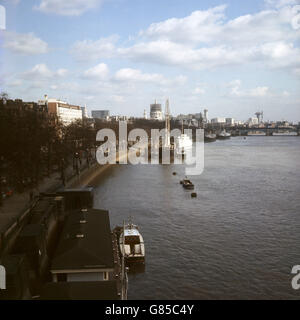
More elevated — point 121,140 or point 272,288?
point 121,140

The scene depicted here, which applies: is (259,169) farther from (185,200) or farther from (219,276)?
(219,276)

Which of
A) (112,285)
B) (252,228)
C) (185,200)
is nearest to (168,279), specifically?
(112,285)

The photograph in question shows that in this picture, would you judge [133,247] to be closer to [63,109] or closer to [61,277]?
[61,277]

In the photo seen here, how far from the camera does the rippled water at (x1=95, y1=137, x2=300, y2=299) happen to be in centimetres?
1202

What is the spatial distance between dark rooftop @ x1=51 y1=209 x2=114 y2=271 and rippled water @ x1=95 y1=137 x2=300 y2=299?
1686 mm

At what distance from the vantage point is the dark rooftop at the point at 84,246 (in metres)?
10.6

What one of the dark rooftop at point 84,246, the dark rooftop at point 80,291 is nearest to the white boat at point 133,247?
the dark rooftop at point 84,246

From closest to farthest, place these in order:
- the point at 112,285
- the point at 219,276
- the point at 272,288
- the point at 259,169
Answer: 1. the point at 112,285
2. the point at 272,288
3. the point at 219,276
4. the point at 259,169

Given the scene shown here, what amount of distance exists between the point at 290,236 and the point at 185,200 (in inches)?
365

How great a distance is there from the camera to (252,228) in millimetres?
17984

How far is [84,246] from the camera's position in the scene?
11312 mm

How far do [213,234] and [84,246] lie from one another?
298 inches

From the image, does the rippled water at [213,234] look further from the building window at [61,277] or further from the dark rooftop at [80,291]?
the dark rooftop at [80,291]

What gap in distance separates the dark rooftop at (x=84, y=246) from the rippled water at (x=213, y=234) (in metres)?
1.69
